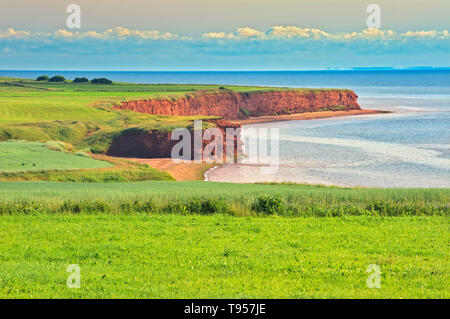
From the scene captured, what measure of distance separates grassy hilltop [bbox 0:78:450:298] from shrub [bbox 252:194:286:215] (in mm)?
42

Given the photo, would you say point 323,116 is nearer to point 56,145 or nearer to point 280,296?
point 56,145

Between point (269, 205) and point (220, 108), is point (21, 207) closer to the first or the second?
point (269, 205)

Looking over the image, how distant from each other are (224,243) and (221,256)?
4.68 feet

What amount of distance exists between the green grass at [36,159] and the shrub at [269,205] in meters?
21.7

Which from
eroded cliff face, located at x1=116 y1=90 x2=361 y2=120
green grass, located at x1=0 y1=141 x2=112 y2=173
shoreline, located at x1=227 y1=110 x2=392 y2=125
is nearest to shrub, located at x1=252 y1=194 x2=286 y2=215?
green grass, located at x1=0 y1=141 x2=112 y2=173

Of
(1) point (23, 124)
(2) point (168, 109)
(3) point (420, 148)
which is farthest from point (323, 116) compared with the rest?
(1) point (23, 124)

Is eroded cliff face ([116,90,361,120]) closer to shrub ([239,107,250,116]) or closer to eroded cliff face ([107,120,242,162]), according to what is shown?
shrub ([239,107,250,116])

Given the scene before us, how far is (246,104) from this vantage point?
383ft

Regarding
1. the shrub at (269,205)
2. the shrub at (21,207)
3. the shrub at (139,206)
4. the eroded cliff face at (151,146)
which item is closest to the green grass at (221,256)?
the shrub at (21,207)

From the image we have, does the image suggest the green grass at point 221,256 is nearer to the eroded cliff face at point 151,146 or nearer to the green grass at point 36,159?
the green grass at point 36,159

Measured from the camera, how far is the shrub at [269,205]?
2030cm

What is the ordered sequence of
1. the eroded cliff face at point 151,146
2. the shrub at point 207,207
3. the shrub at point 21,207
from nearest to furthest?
1. the shrub at point 21,207
2. the shrub at point 207,207
3. the eroded cliff face at point 151,146
